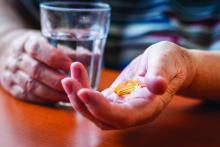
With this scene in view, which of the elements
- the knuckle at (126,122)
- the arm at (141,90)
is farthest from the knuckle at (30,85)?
the knuckle at (126,122)

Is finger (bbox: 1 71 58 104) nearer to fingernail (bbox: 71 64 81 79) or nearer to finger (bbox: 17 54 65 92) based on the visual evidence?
finger (bbox: 17 54 65 92)

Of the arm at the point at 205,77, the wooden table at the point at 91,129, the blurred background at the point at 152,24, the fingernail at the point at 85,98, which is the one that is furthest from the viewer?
the blurred background at the point at 152,24

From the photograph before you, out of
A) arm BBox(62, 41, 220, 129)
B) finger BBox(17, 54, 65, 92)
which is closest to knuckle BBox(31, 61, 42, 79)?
finger BBox(17, 54, 65, 92)

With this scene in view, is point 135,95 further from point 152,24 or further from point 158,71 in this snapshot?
point 152,24

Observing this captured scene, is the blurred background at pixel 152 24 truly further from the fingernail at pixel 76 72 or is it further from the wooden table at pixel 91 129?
the fingernail at pixel 76 72

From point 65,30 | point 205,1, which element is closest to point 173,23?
point 205,1
